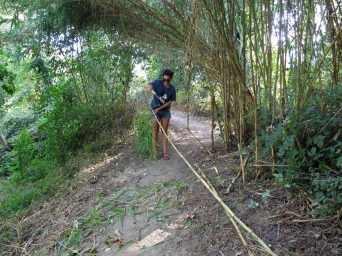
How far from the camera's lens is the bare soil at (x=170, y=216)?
1.95 m

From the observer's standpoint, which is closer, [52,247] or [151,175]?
[52,247]

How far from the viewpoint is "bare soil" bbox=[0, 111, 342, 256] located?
76.9 inches

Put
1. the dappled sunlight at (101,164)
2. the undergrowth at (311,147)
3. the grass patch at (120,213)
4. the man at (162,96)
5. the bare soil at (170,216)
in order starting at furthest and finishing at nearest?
the dappled sunlight at (101,164), the man at (162,96), the grass patch at (120,213), the undergrowth at (311,147), the bare soil at (170,216)

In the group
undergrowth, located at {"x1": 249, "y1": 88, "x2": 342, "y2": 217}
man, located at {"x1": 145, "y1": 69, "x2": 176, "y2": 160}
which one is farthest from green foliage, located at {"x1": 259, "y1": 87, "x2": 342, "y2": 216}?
man, located at {"x1": 145, "y1": 69, "x2": 176, "y2": 160}

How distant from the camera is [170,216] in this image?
2.60m

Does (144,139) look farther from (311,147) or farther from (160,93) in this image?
(311,147)

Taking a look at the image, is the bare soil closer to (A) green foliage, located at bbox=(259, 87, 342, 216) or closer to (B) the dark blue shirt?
(A) green foliage, located at bbox=(259, 87, 342, 216)

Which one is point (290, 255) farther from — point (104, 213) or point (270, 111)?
point (104, 213)

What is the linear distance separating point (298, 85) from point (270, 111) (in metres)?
0.45

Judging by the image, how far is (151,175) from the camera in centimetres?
365

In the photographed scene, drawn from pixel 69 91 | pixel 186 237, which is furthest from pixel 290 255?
pixel 69 91

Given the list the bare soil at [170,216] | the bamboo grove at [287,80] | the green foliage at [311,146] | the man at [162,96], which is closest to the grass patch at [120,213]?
the bare soil at [170,216]

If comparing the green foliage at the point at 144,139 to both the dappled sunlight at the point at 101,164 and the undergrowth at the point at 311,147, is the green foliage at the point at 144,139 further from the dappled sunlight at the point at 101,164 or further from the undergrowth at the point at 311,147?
the undergrowth at the point at 311,147

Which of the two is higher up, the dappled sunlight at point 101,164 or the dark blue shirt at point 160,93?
the dark blue shirt at point 160,93
